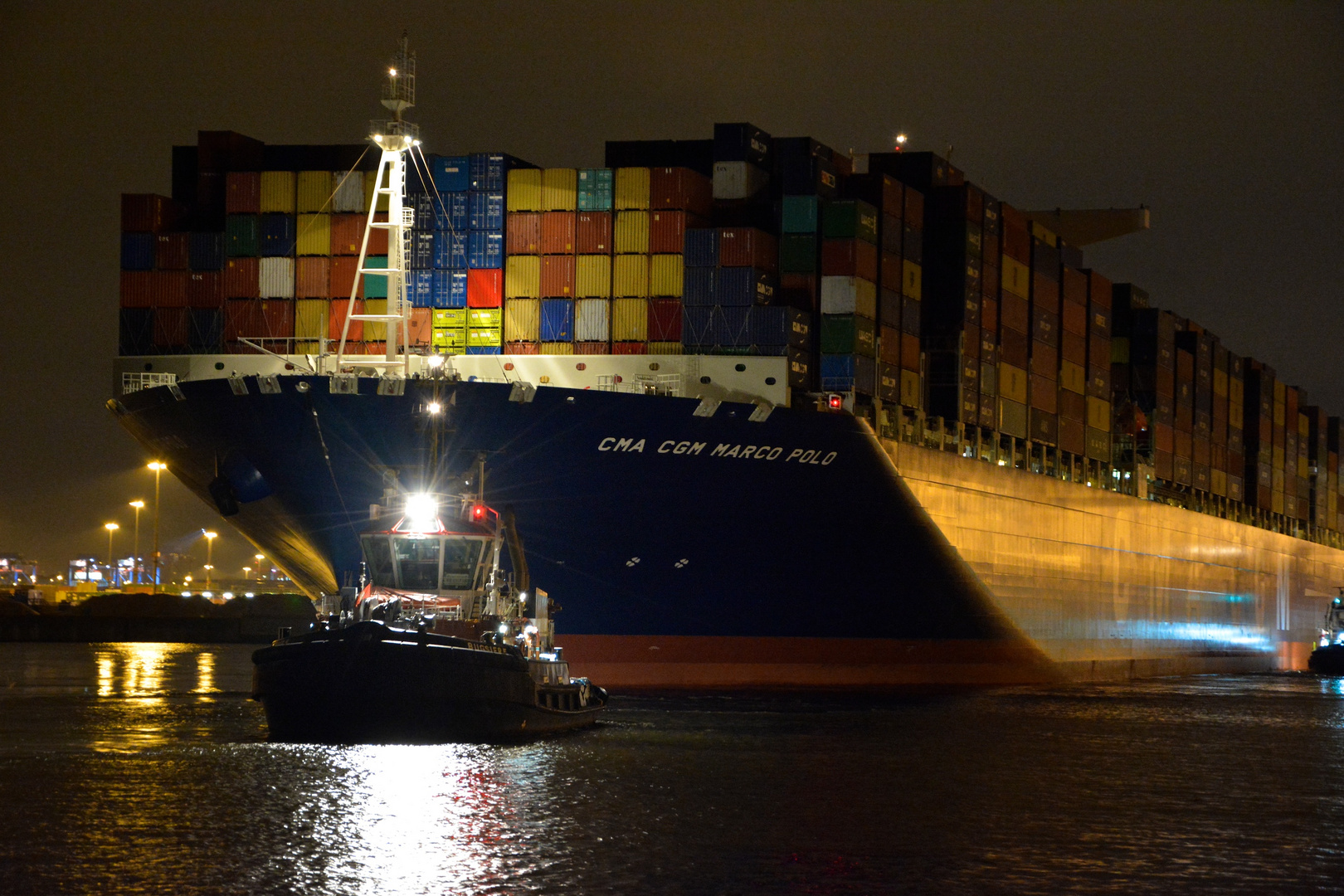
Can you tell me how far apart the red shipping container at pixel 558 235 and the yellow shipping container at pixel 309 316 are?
4872 mm

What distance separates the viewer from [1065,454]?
4962 centimetres

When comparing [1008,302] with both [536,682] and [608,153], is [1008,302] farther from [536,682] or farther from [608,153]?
[536,682]

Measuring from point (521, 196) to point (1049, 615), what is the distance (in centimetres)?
2129

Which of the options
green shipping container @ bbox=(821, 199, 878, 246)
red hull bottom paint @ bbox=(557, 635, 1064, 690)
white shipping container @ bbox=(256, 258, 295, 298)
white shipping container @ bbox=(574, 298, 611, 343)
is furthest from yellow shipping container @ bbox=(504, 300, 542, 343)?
green shipping container @ bbox=(821, 199, 878, 246)

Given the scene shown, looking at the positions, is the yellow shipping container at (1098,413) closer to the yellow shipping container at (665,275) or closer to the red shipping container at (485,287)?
the yellow shipping container at (665,275)

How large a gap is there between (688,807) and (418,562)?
7.77m

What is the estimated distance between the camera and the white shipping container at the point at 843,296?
36.8 meters

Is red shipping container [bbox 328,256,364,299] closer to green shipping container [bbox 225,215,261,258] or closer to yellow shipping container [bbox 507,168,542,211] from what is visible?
green shipping container [bbox 225,215,261,258]

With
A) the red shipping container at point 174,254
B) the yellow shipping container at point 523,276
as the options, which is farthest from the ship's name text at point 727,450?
the red shipping container at point 174,254

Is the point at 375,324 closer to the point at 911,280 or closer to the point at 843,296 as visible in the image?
the point at 843,296

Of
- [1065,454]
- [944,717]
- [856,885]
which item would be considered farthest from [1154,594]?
[856,885]

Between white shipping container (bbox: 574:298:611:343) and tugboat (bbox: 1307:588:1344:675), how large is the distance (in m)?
39.1

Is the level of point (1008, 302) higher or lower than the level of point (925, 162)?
lower

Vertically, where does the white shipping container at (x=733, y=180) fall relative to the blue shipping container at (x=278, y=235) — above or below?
above
